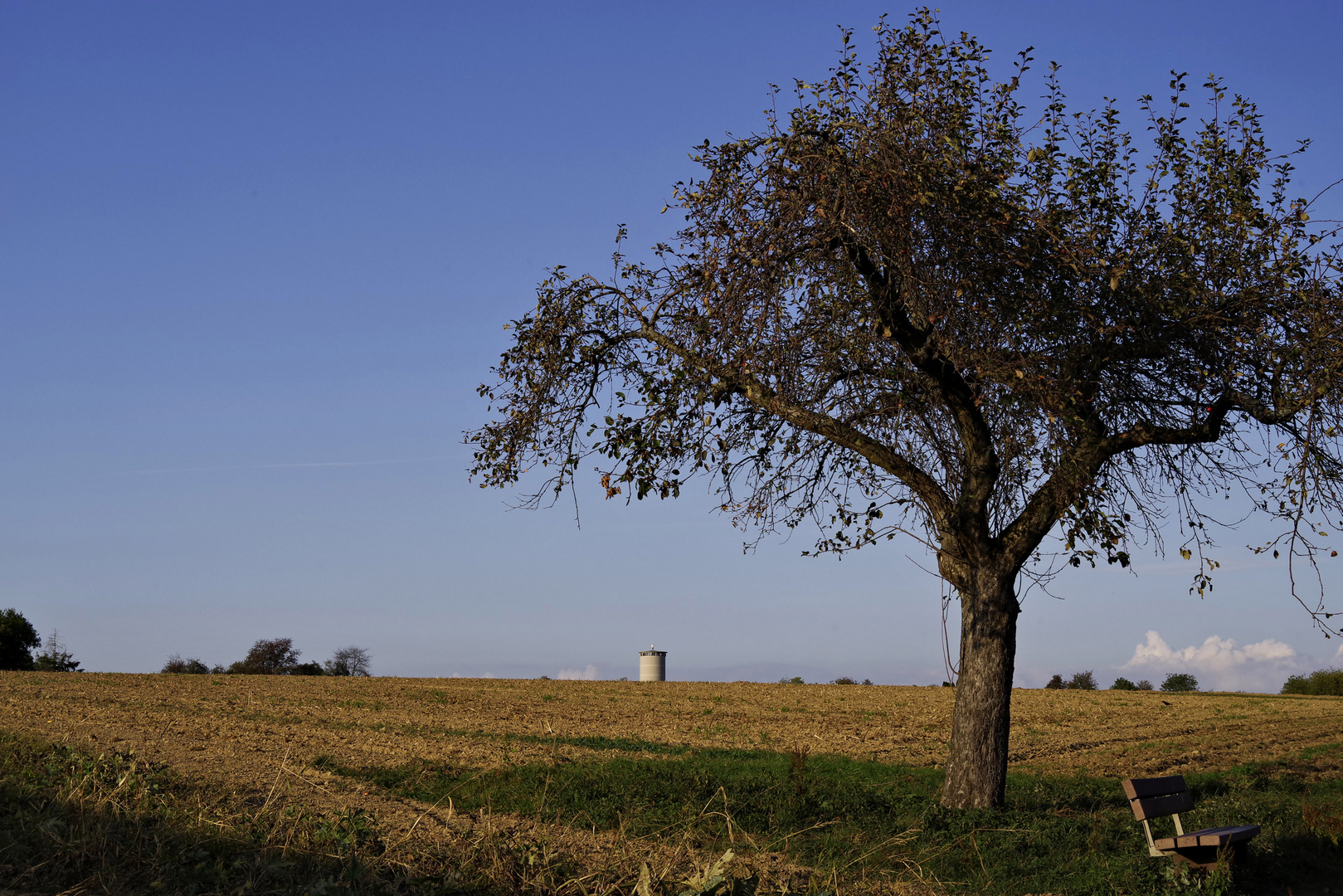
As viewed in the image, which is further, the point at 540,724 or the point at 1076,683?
the point at 1076,683

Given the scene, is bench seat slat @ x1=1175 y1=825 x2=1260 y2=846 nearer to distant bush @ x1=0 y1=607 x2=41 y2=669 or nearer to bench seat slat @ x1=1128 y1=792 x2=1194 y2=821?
bench seat slat @ x1=1128 y1=792 x2=1194 y2=821

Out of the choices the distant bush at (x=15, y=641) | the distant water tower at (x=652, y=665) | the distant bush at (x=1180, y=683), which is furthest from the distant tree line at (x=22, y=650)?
the distant bush at (x=1180, y=683)

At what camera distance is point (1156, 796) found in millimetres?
9125

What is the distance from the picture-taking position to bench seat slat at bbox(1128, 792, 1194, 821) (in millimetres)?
8703

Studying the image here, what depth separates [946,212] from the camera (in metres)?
10.3

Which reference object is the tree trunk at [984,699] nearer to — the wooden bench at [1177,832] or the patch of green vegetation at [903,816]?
the patch of green vegetation at [903,816]

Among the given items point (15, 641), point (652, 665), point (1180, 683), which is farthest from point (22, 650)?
point (1180, 683)

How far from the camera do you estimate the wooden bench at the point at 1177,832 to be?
8422 millimetres

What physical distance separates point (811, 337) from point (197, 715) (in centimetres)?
1501

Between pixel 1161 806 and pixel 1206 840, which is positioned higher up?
pixel 1161 806

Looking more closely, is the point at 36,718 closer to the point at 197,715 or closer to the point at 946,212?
the point at 197,715

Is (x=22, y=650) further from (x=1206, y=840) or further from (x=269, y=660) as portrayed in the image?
(x=1206, y=840)

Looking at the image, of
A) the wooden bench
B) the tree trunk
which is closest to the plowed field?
the tree trunk

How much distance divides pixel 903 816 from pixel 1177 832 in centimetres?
271
